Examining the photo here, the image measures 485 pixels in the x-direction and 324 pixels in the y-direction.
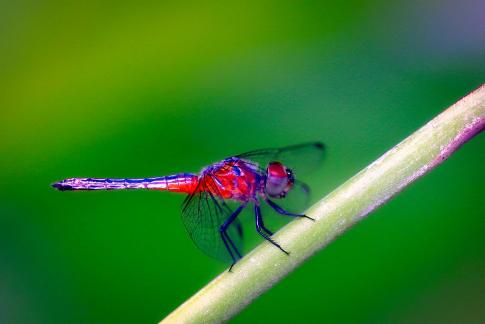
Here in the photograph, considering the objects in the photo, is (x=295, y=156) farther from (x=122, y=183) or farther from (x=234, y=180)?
(x=122, y=183)

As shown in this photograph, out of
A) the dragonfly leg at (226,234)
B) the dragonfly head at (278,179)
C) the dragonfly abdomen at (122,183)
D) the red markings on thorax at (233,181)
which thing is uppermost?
the dragonfly abdomen at (122,183)

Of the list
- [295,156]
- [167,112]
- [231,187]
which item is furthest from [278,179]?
[167,112]

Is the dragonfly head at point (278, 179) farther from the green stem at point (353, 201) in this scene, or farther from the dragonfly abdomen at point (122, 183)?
the green stem at point (353, 201)

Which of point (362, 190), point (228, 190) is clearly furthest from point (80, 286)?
point (362, 190)

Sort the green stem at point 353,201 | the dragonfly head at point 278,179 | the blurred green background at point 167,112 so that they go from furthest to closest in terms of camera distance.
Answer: the dragonfly head at point 278,179, the blurred green background at point 167,112, the green stem at point 353,201

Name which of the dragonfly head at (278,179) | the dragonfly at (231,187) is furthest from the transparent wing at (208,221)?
the dragonfly head at (278,179)

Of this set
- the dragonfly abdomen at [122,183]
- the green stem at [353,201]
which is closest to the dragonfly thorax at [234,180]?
the dragonfly abdomen at [122,183]

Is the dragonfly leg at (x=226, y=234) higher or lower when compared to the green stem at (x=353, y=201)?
lower

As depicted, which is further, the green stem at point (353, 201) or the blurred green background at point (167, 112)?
the blurred green background at point (167, 112)

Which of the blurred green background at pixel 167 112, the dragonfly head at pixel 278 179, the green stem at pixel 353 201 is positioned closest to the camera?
the green stem at pixel 353 201

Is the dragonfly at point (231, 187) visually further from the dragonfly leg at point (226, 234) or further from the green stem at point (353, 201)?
the green stem at point (353, 201)
